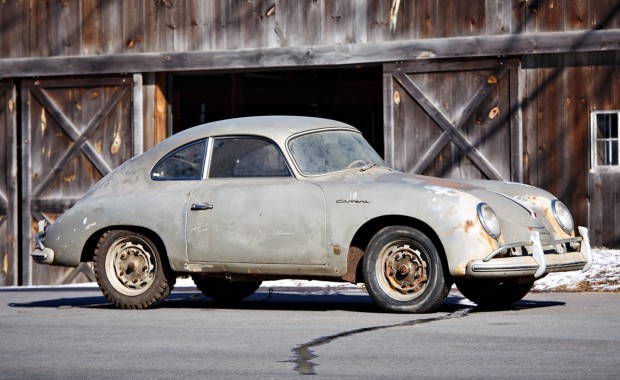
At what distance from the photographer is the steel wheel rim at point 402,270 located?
30.3ft

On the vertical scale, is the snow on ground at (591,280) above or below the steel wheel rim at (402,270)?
below

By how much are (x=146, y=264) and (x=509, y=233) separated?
3044 millimetres

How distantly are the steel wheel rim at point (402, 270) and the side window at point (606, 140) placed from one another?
7701 mm

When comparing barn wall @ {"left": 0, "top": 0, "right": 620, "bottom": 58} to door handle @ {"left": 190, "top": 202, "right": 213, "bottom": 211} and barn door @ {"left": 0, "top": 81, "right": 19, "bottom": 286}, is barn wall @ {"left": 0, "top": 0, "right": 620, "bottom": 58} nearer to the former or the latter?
barn door @ {"left": 0, "top": 81, "right": 19, "bottom": 286}

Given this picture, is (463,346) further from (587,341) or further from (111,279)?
(111,279)

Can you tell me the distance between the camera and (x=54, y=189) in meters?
18.7

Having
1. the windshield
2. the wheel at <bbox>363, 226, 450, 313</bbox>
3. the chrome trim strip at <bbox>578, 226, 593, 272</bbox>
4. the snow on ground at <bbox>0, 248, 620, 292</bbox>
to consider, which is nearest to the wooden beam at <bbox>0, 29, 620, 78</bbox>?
the snow on ground at <bbox>0, 248, 620, 292</bbox>

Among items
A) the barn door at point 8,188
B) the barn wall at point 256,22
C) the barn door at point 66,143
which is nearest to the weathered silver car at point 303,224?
the barn wall at point 256,22

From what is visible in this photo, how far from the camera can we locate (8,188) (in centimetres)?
1886

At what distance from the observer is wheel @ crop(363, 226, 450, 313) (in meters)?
9.16

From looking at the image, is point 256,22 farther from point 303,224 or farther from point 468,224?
point 468,224

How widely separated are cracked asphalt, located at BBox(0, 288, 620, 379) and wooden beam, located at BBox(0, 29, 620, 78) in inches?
240

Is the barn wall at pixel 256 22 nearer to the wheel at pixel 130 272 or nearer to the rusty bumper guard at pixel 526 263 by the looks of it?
the rusty bumper guard at pixel 526 263

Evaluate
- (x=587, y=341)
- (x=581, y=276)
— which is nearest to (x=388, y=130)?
(x=581, y=276)
